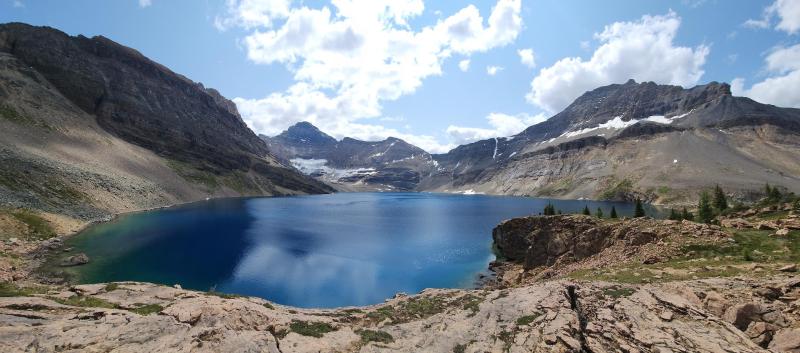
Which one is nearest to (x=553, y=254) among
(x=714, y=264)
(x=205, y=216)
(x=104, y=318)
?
(x=714, y=264)

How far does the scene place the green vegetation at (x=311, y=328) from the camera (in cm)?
1930

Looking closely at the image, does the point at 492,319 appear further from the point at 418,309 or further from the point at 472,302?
the point at 418,309

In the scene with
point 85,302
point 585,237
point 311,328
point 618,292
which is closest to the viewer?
point 311,328

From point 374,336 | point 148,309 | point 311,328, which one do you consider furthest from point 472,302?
point 148,309

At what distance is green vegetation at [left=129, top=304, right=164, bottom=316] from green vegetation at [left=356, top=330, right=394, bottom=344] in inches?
449

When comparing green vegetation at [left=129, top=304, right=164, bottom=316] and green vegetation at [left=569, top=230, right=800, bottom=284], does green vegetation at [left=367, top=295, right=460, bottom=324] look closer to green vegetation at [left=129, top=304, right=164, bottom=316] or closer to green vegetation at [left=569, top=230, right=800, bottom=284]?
green vegetation at [left=569, top=230, right=800, bottom=284]

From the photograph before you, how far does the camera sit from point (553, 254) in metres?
50.8

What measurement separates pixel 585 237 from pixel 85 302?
4612cm

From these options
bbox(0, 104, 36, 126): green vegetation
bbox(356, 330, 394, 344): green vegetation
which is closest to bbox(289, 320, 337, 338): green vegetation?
bbox(356, 330, 394, 344): green vegetation

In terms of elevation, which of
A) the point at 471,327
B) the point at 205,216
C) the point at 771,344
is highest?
the point at 771,344

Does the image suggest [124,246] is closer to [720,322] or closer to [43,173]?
[43,173]

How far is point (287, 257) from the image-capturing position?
69000 millimetres

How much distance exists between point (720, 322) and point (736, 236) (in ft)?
63.2

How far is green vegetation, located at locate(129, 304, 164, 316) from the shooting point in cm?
2117
